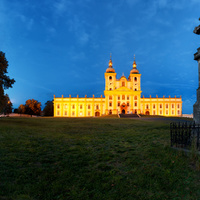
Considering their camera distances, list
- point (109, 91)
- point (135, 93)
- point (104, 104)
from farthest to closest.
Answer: point (104, 104) → point (135, 93) → point (109, 91)

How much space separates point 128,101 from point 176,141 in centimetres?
5336

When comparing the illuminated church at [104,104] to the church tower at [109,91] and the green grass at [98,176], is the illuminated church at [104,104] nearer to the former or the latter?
the church tower at [109,91]

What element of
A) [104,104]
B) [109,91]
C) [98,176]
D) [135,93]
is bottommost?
A: [98,176]

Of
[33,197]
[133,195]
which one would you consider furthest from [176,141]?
[33,197]

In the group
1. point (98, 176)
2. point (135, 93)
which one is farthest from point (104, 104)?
point (98, 176)

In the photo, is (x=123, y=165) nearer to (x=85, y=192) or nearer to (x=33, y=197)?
(x=85, y=192)

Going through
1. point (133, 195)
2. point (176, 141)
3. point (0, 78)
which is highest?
point (0, 78)

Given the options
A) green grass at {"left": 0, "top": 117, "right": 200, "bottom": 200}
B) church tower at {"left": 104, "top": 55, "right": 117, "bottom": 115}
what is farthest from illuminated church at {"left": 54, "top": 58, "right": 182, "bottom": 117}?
green grass at {"left": 0, "top": 117, "right": 200, "bottom": 200}

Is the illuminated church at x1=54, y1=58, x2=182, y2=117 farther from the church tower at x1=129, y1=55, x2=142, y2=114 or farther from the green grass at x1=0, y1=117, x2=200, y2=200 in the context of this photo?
the green grass at x1=0, y1=117, x2=200, y2=200

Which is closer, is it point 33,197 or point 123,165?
point 33,197

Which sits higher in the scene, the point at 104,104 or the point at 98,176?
the point at 104,104

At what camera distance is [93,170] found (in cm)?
432

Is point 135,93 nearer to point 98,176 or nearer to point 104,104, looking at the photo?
point 104,104

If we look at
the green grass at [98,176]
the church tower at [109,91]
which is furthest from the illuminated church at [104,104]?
the green grass at [98,176]
